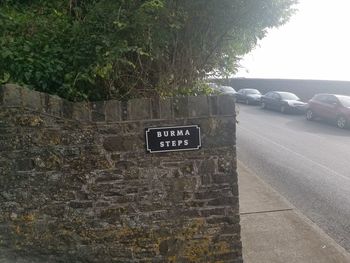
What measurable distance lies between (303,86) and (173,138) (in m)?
28.8

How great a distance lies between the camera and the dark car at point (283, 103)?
22.2 m

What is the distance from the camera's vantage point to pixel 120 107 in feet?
13.0

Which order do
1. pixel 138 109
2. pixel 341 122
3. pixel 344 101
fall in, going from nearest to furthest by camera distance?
1. pixel 138 109
2. pixel 341 122
3. pixel 344 101

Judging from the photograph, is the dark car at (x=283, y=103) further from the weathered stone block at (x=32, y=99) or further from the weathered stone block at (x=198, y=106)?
the weathered stone block at (x=32, y=99)

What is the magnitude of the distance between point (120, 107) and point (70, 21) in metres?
2.25

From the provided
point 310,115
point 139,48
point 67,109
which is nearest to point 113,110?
point 67,109

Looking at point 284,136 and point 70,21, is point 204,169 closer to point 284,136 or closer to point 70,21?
point 70,21

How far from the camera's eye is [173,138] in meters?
4.05

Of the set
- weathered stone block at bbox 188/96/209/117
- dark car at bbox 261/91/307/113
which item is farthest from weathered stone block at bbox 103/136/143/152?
dark car at bbox 261/91/307/113

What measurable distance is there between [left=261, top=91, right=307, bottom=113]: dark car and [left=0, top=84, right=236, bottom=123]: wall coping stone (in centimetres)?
1944

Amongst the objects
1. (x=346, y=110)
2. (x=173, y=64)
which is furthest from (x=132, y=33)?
(x=346, y=110)

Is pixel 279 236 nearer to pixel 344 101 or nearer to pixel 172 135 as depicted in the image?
pixel 172 135

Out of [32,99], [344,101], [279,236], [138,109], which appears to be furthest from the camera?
[344,101]

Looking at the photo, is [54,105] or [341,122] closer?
[54,105]
